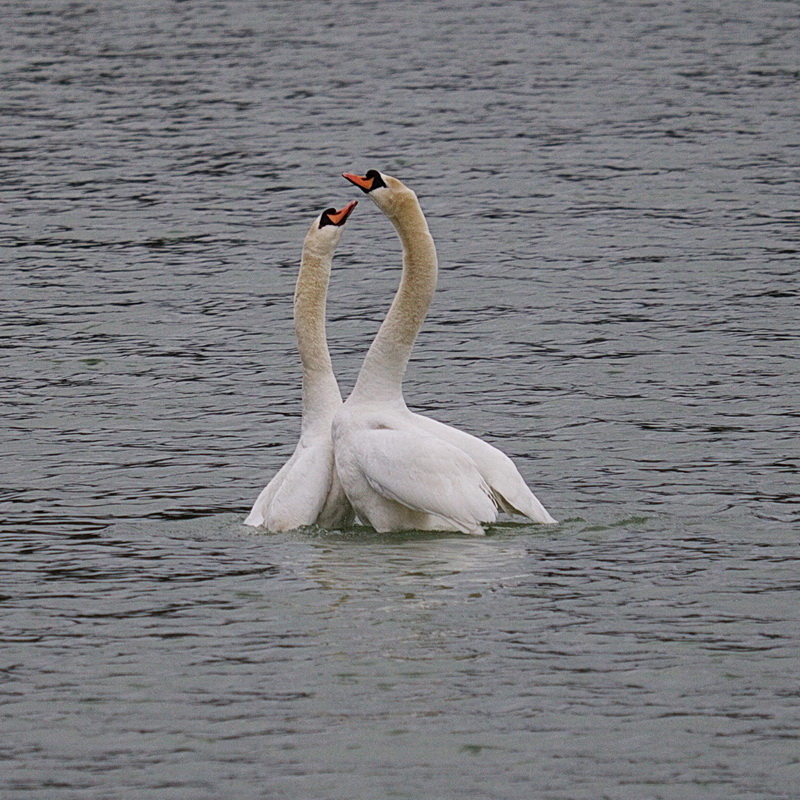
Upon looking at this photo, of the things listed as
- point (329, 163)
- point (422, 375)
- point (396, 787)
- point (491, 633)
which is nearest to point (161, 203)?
point (329, 163)

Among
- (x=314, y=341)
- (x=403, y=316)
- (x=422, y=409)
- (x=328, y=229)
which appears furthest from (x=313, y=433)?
(x=422, y=409)

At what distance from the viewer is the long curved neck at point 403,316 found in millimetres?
11719

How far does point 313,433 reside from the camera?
11.9m

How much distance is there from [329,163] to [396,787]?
65.7 feet

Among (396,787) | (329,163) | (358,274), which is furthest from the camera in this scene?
(329,163)

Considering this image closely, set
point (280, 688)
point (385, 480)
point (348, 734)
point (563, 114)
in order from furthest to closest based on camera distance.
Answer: point (563, 114), point (385, 480), point (280, 688), point (348, 734)

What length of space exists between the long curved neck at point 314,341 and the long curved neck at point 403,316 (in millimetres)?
309

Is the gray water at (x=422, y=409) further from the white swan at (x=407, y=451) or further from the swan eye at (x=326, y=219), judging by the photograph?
the swan eye at (x=326, y=219)

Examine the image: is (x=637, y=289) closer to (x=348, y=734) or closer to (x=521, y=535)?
(x=521, y=535)

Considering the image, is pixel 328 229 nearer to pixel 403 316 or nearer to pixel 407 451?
pixel 403 316

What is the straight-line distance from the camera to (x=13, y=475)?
13.6 m

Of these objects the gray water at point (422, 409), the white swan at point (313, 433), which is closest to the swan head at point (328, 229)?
the white swan at point (313, 433)

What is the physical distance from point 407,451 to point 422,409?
15.1 feet

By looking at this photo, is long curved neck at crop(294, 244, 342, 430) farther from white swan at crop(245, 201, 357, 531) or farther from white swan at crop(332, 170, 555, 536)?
white swan at crop(332, 170, 555, 536)
